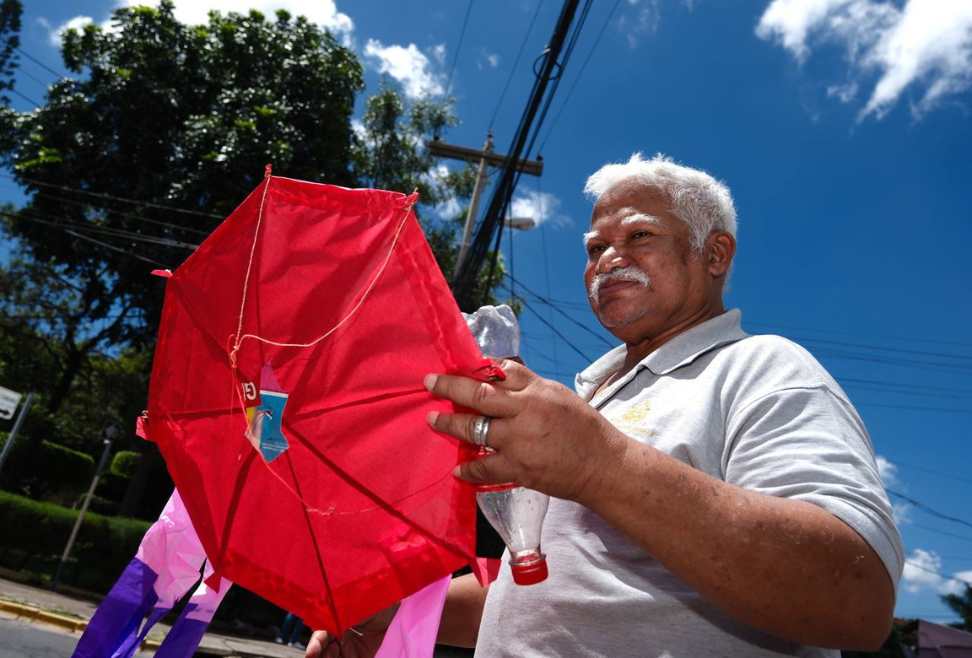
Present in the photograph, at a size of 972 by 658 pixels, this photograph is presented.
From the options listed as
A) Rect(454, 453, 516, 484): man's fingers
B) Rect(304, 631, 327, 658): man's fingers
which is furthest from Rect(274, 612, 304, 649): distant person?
Rect(454, 453, 516, 484): man's fingers

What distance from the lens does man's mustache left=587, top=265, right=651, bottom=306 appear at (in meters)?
1.94

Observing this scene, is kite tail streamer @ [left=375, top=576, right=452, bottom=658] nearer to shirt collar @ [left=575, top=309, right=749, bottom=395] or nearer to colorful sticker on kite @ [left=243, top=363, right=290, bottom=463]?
colorful sticker on kite @ [left=243, top=363, right=290, bottom=463]

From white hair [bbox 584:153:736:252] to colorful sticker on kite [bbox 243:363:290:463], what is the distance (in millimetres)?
1154

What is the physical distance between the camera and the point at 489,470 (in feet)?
3.44

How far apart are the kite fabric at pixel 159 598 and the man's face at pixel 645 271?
1363 millimetres

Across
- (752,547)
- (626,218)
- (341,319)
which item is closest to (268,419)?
(341,319)

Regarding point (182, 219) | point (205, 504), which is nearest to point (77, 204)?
point (182, 219)

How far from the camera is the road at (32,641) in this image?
731 cm

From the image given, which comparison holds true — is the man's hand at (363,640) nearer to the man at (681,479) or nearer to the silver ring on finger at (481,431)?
the man at (681,479)

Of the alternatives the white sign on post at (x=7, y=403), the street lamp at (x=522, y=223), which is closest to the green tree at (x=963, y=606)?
the street lamp at (x=522, y=223)

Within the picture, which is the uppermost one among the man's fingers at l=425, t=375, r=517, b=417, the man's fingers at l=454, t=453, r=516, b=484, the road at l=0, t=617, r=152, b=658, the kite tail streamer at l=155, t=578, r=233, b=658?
the man's fingers at l=425, t=375, r=517, b=417

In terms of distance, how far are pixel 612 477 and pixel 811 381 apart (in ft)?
1.66

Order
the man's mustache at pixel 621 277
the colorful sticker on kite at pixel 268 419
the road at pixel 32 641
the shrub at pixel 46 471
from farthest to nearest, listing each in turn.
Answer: the shrub at pixel 46 471
the road at pixel 32 641
the man's mustache at pixel 621 277
the colorful sticker on kite at pixel 268 419

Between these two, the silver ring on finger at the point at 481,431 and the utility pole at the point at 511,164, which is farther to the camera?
the utility pole at the point at 511,164
